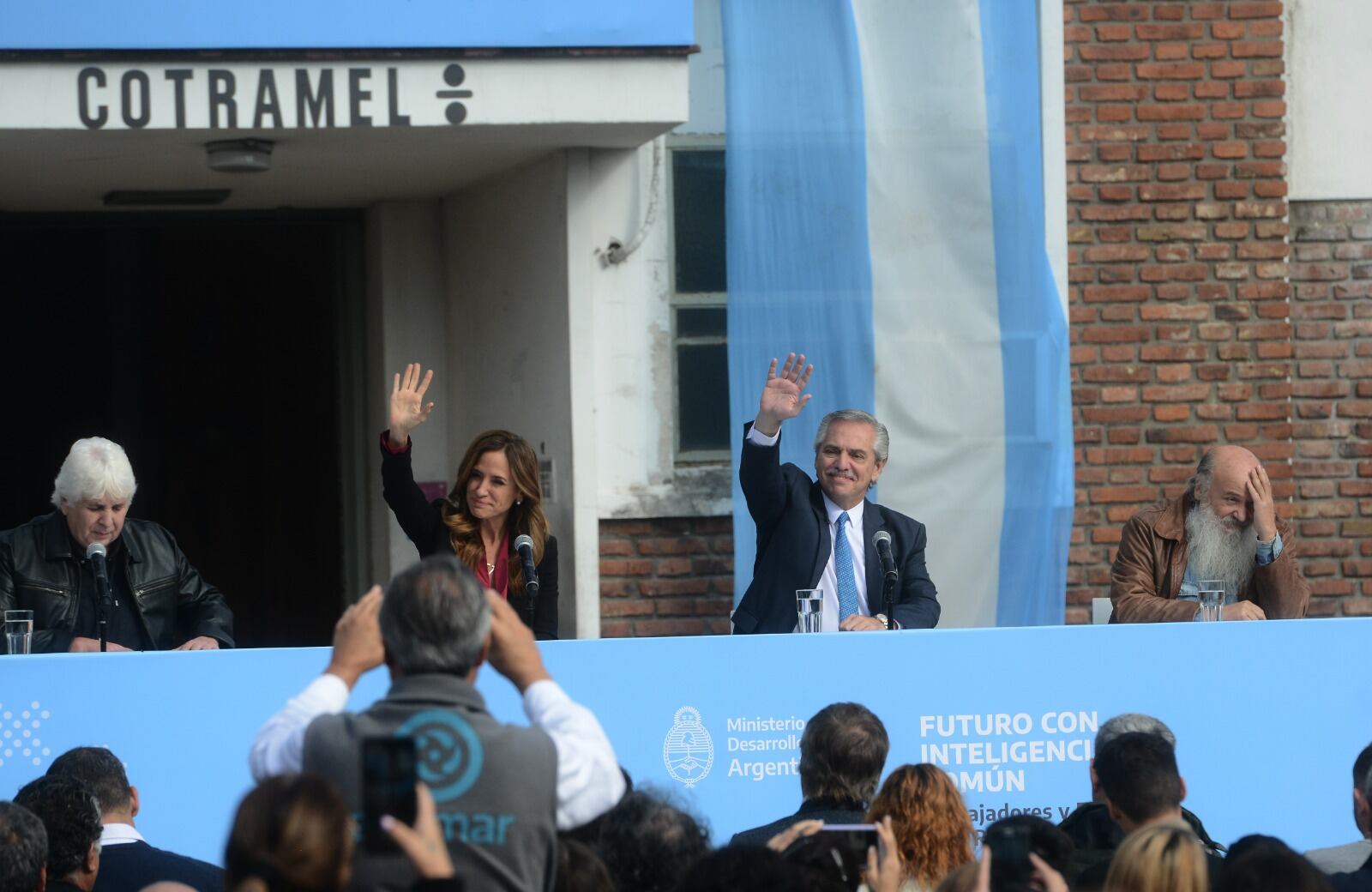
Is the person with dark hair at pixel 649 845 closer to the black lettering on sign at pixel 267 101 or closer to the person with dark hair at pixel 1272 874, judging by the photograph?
the person with dark hair at pixel 1272 874

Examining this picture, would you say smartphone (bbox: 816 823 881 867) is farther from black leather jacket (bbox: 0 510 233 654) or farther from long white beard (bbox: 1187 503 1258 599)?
long white beard (bbox: 1187 503 1258 599)

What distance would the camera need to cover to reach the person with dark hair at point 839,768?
13.8ft

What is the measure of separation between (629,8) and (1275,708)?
154 inches

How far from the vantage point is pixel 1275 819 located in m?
5.36

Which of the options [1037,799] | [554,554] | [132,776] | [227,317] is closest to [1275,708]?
[1037,799]

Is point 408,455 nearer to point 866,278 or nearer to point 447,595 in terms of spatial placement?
point 866,278

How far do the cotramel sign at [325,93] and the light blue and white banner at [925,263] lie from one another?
760mm

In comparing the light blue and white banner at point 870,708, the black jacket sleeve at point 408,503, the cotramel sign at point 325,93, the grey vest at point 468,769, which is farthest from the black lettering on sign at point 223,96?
the grey vest at point 468,769

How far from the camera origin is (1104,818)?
4.47 m

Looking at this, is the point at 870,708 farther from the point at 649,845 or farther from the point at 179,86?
the point at 179,86

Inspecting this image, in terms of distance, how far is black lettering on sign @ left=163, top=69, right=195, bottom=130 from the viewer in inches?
283

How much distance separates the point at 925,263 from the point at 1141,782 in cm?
446

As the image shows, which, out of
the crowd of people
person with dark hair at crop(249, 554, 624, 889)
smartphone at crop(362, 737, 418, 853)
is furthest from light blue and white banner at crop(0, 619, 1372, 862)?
smartphone at crop(362, 737, 418, 853)

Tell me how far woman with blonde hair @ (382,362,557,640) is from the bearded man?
2062mm
